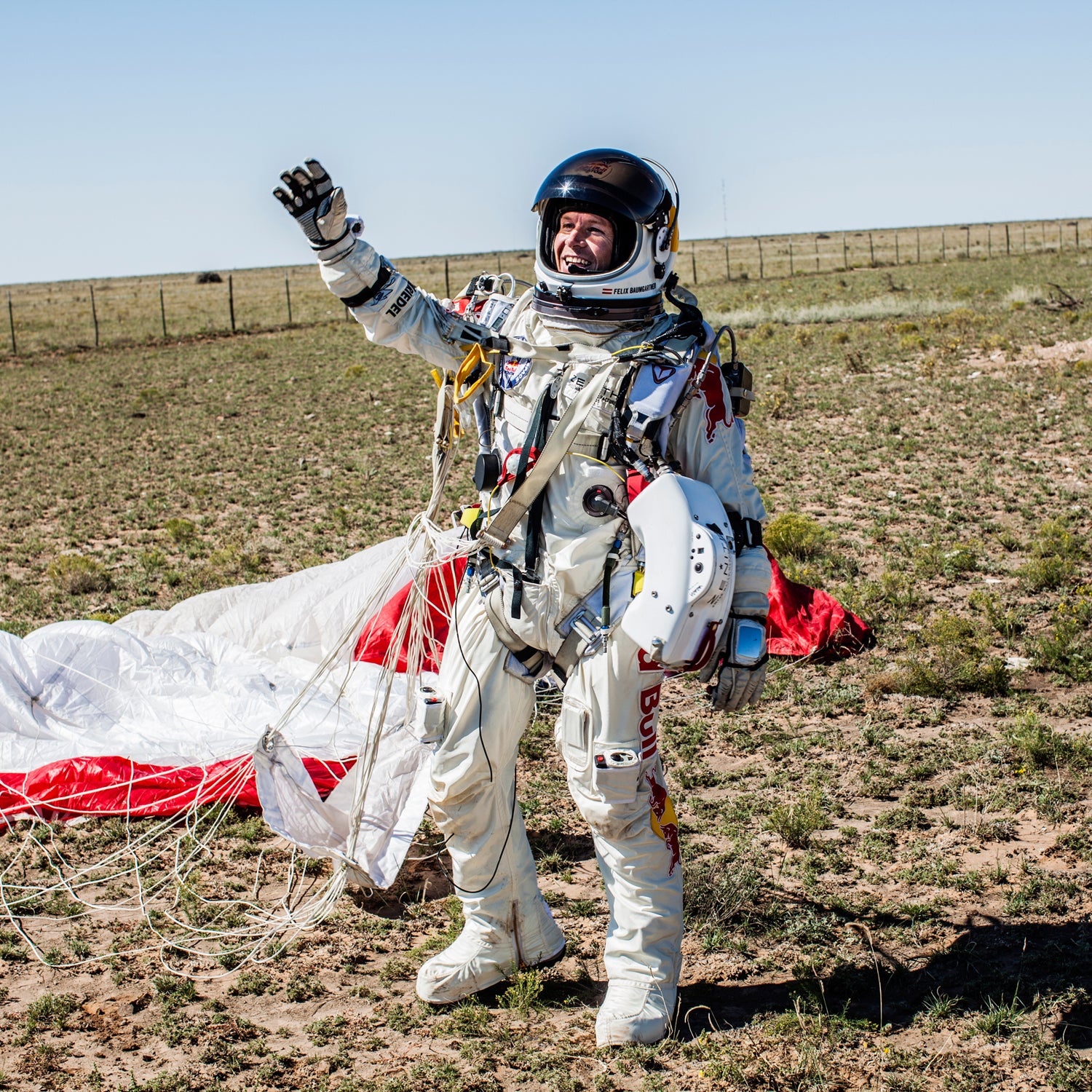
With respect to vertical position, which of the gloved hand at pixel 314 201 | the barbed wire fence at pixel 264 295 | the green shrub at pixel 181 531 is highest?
the barbed wire fence at pixel 264 295

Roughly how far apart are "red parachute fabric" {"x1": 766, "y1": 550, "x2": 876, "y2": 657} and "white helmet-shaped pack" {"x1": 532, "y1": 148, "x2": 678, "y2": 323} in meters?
3.66

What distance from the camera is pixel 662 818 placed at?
3623 millimetres

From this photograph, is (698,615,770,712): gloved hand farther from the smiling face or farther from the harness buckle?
the smiling face

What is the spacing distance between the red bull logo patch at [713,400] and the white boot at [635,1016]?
1753mm

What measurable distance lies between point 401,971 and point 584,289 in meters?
2.50

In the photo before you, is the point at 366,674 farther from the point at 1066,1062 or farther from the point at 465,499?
the point at 465,499

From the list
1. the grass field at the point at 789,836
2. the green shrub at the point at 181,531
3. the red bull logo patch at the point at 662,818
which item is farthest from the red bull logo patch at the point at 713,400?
the green shrub at the point at 181,531

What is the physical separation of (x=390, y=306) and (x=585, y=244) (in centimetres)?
65

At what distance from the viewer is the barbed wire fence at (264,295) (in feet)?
107

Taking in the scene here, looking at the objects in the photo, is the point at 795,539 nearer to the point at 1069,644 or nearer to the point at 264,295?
the point at 1069,644

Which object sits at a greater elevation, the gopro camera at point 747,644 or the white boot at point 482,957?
the gopro camera at point 747,644

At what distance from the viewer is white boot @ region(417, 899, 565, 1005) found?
3.84 metres

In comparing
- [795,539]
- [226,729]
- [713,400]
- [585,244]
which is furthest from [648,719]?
[795,539]

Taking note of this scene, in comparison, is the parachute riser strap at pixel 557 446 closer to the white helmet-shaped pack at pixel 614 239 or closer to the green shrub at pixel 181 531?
the white helmet-shaped pack at pixel 614 239
